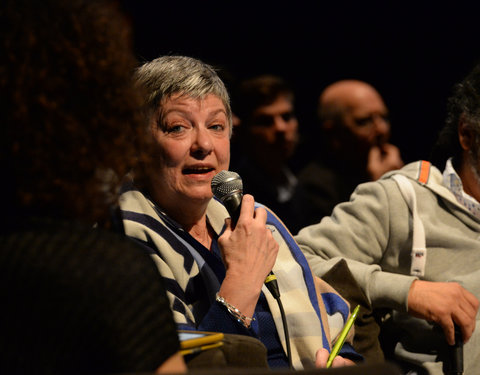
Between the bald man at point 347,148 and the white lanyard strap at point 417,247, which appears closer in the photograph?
the white lanyard strap at point 417,247

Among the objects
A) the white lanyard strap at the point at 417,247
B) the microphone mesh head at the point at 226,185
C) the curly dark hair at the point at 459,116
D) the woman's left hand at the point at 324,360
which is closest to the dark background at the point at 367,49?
the curly dark hair at the point at 459,116

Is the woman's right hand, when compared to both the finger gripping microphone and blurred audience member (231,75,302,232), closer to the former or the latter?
the finger gripping microphone

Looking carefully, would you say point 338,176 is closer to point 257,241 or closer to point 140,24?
point 140,24

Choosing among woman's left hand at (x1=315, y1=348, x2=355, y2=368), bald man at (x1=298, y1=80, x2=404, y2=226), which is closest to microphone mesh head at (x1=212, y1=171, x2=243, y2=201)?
woman's left hand at (x1=315, y1=348, x2=355, y2=368)

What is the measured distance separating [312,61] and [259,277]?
3216 millimetres

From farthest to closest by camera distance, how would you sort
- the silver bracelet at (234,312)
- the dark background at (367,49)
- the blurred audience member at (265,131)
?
the dark background at (367,49) < the blurred audience member at (265,131) < the silver bracelet at (234,312)

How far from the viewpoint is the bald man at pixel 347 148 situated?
11.4ft

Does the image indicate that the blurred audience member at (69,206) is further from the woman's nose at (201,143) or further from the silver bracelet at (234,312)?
the woman's nose at (201,143)

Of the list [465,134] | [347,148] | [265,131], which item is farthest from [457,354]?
[265,131]

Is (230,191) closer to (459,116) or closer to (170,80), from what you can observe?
(170,80)

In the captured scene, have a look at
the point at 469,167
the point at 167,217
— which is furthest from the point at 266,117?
the point at 167,217

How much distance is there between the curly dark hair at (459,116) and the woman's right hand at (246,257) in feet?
3.41

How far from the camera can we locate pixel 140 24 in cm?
380

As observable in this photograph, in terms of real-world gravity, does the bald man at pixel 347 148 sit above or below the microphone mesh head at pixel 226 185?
below
